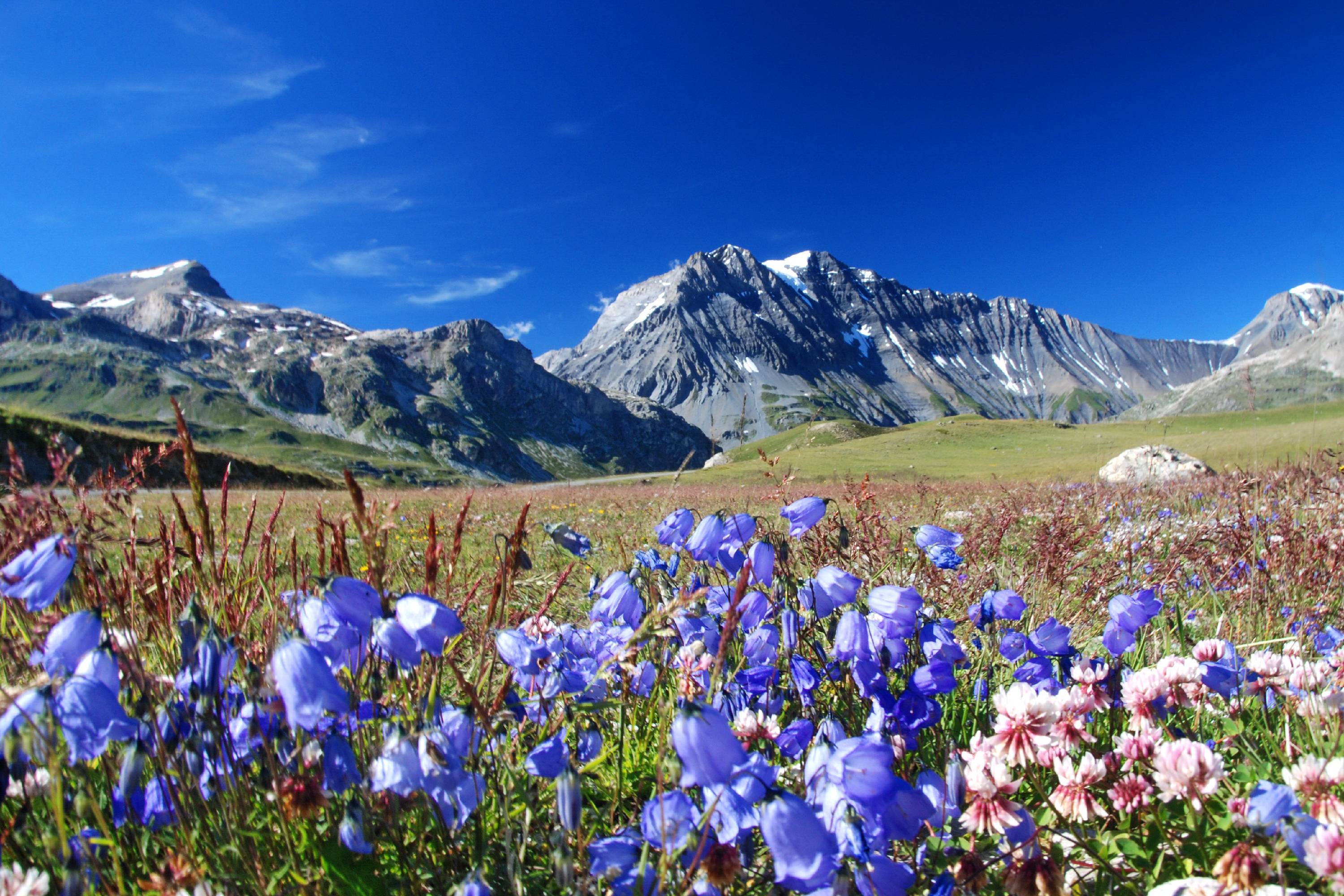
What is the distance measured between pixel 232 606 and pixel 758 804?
5.67ft

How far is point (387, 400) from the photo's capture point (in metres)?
197

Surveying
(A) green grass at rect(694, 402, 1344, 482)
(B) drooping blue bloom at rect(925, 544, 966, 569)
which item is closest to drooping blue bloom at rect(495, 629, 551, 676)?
(B) drooping blue bloom at rect(925, 544, 966, 569)

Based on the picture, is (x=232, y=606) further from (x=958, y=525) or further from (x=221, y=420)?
(x=221, y=420)

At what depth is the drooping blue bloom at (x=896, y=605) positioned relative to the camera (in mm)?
1771

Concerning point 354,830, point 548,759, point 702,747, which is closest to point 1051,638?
point 702,747

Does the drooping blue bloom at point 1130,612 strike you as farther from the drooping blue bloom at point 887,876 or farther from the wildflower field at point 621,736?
the drooping blue bloom at point 887,876

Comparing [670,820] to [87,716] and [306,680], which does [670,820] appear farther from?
[87,716]

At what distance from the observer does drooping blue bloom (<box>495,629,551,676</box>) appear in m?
1.62

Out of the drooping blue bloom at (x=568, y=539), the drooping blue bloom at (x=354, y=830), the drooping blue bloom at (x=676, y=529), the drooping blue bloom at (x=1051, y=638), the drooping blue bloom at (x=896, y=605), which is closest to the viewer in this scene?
the drooping blue bloom at (x=354, y=830)

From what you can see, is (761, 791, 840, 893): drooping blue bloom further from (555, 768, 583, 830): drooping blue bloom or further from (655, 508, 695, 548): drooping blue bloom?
(655, 508, 695, 548): drooping blue bloom

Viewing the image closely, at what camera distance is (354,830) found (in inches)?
54.5

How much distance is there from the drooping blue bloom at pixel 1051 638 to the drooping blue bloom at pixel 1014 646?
7cm

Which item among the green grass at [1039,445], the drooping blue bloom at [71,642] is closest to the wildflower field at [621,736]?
the drooping blue bloom at [71,642]

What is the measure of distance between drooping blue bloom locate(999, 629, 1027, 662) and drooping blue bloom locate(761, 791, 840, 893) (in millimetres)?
1389
